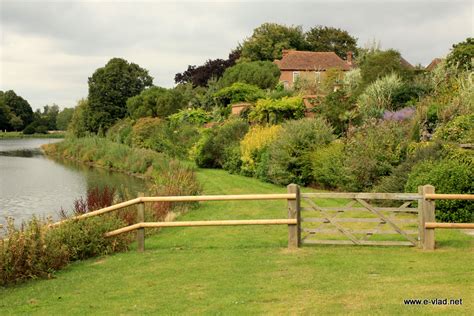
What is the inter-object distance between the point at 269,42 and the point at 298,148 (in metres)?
50.9

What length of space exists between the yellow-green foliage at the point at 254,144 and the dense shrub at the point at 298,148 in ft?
7.51

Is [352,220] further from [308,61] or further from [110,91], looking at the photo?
[110,91]

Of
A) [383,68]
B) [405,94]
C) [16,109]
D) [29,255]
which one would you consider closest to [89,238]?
[29,255]

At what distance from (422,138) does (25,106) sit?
12561cm

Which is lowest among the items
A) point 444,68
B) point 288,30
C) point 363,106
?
point 363,106

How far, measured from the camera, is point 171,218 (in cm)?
1591

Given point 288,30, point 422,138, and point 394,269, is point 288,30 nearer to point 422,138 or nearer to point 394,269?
A: point 422,138

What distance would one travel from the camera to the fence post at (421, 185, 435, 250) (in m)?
10.5

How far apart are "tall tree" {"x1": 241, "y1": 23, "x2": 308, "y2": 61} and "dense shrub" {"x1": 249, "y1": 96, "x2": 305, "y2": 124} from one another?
3688 centimetres

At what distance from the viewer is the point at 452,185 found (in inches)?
543

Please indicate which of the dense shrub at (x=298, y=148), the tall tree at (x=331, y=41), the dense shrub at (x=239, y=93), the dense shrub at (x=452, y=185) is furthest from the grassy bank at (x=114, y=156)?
the tall tree at (x=331, y=41)

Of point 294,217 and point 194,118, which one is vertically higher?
point 194,118

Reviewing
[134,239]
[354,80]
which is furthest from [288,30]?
[134,239]

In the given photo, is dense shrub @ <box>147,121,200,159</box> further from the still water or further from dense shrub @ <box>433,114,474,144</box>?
dense shrub @ <box>433,114,474,144</box>
